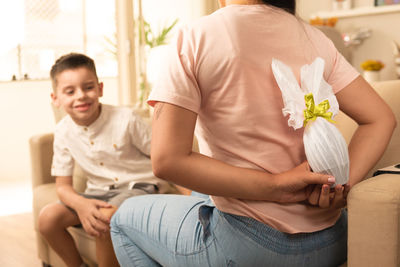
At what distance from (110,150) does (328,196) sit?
3.88 feet

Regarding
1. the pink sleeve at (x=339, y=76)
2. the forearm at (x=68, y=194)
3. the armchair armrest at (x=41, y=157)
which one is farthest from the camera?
the armchair armrest at (x=41, y=157)

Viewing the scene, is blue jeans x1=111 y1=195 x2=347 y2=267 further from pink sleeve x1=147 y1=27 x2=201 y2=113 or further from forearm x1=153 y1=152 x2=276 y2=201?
pink sleeve x1=147 y1=27 x2=201 y2=113

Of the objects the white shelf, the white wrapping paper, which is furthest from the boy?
the white shelf

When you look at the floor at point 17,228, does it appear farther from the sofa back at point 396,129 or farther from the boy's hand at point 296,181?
the boy's hand at point 296,181

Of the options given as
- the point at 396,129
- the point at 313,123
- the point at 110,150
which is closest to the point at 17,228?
the point at 110,150

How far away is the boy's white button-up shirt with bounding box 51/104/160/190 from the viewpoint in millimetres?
1977

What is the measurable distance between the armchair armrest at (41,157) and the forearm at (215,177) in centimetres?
147

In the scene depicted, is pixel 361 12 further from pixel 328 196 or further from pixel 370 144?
pixel 328 196

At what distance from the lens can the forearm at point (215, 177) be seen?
35.7 inches

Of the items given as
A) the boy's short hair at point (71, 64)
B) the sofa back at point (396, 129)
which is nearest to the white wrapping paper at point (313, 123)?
the sofa back at point (396, 129)

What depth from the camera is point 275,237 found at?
960 millimetres

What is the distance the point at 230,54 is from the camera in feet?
2.97

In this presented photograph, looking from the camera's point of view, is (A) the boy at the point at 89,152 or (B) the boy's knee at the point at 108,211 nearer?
(B) the boy's knee at the point at 108,211

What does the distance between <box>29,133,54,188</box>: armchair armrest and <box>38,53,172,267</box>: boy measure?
Result: 204mm
